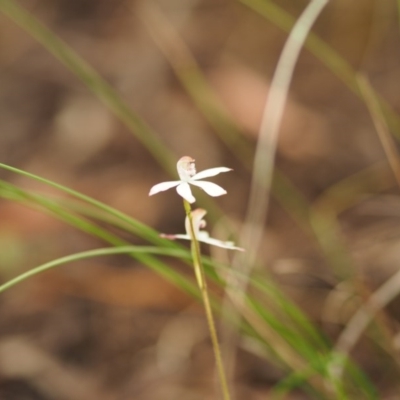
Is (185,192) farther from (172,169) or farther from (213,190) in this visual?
(172,169)

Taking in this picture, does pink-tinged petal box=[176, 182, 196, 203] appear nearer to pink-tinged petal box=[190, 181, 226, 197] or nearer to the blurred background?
pink-tinged petal box=[190, 181, 226, 197]

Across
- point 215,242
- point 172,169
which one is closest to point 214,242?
point 215,242

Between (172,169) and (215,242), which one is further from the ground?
(172,169)

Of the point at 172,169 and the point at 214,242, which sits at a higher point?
the point at 172,169

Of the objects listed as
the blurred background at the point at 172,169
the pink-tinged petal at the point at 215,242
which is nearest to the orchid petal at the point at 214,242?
the pink-tinged petal at the point at 215,242

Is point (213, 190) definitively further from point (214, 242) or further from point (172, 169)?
point (172, 169)

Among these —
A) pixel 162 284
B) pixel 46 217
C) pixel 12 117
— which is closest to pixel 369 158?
pixel 162 284

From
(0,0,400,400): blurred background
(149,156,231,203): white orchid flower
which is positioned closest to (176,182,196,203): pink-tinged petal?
(149,156,231,203): white orchid flower

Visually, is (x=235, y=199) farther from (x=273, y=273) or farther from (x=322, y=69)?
(x=322, y=69)

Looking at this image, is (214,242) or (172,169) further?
(172,169)

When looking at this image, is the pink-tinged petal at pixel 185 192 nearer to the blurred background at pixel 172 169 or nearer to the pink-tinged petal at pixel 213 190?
the pink-tinged petal at pixel 213 190
